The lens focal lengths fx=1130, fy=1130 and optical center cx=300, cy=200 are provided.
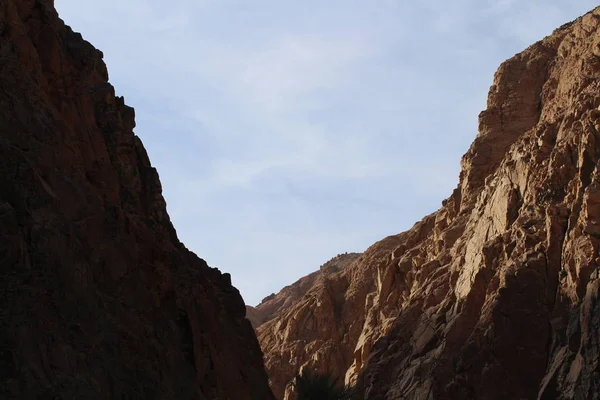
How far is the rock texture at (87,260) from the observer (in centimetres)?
1944

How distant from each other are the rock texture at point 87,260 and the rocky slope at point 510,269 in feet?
28.2

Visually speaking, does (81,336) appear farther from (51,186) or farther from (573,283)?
(573,283)

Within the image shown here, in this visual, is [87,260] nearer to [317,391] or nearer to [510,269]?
[317,391]

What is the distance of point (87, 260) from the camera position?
883 inches

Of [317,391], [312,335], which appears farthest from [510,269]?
[312,335]

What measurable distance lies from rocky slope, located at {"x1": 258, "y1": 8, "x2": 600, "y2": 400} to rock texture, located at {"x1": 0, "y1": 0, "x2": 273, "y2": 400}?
8.59 m

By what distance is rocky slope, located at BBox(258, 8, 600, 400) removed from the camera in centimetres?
3509

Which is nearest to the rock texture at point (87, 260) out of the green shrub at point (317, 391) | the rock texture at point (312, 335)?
the green shrub at point (317, 391)

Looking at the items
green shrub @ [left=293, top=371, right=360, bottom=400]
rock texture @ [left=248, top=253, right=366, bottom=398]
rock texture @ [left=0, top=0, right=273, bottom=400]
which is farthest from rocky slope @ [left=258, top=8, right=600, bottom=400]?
rock texture @ [left=0, top=0, right=273, bottom=400]

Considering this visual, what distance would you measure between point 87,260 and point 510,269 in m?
18.8

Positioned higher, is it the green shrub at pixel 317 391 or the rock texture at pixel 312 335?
the rock texture at pixel 312 335

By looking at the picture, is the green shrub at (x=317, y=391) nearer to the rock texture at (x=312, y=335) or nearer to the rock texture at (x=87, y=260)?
the rock texture at (x=87, y=260)

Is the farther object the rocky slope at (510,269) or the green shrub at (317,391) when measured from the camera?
the rocky slope at (510,269)

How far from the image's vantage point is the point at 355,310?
183 feet
